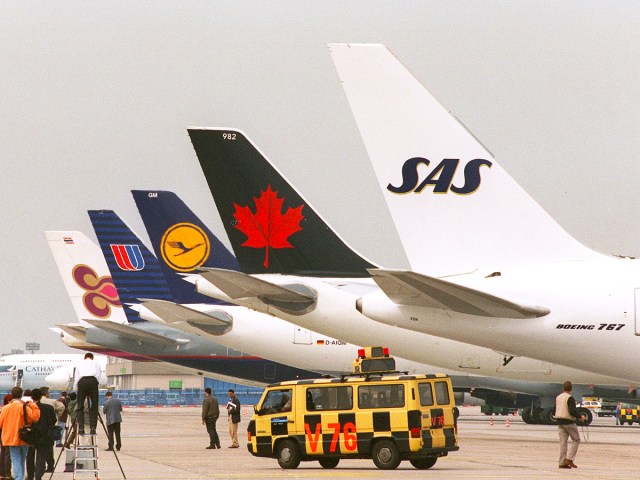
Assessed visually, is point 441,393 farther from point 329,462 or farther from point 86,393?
point 86,393

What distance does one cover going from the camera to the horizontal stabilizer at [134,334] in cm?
4703

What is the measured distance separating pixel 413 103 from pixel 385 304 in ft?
13.5

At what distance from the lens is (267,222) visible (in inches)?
1184

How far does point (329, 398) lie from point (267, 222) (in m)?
7.83

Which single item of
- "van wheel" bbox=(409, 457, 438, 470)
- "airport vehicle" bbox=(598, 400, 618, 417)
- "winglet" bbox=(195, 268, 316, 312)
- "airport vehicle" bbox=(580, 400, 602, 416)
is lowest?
"van wheel" bbox=(409, 457, 438, 470)

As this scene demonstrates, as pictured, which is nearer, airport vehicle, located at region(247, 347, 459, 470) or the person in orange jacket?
the person in orange jacket

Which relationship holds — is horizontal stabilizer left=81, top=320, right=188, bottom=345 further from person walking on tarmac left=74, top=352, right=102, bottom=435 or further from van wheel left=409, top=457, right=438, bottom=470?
van wheel left=409, top=457, right=438, bottom=470

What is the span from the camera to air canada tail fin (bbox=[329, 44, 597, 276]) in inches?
902

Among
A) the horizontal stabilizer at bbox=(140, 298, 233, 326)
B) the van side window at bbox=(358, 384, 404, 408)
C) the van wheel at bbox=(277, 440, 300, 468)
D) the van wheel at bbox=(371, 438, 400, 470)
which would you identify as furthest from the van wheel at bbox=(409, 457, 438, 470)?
the horizontal stabilizer at bbox=(140, 298, 233, 326)

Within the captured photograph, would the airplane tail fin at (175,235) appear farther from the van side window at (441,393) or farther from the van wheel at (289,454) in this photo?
the van side window at (441,393)

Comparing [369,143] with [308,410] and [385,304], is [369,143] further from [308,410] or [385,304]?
[308,410]

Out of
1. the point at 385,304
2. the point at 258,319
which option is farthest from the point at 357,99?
the point at 258,319

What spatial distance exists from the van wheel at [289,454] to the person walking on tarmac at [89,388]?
4109mm

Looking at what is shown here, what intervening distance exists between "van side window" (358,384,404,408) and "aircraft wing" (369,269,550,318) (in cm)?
188
